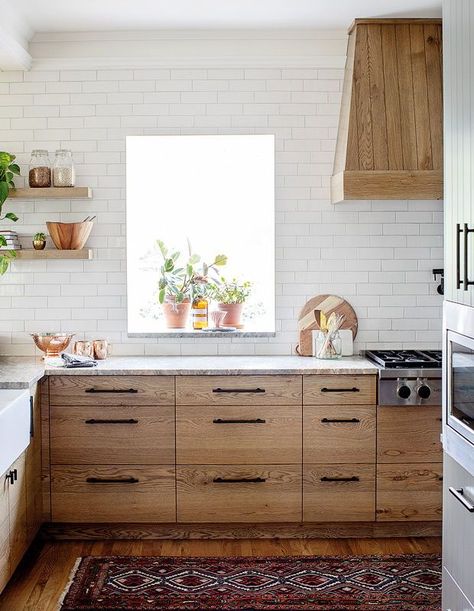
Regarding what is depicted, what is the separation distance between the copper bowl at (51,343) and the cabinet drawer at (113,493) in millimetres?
718

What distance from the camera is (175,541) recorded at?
4.48 m

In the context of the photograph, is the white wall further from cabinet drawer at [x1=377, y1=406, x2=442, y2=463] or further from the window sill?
cabinet drawer at [x1=377, y1=406, x2=442, y2=463]

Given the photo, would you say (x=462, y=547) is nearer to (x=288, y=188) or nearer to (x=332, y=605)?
(x=332, y=605)

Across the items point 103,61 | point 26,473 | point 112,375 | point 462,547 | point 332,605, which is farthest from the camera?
point 103,61

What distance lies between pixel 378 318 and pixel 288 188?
972 mm

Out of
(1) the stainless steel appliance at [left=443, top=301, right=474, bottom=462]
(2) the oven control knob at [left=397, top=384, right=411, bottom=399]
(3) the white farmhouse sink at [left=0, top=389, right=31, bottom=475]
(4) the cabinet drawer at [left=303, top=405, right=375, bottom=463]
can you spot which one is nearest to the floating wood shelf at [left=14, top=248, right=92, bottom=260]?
(3) the white farmhouse sink at [left=0, top=389, right=31, bottom=475]

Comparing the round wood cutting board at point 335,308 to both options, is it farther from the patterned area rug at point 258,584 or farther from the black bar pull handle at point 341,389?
the patterned area rug at point 258,584

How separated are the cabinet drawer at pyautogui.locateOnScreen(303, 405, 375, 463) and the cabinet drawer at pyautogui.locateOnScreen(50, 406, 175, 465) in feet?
2.45

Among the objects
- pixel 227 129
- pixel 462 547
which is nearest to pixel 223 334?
pixel 227 129

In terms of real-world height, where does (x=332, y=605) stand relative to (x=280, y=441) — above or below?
below

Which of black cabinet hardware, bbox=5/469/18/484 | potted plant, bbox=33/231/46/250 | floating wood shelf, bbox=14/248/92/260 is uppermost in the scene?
potted plant, bbox=33/231/46/250

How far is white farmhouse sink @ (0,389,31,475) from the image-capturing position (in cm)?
343

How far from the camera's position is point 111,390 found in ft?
14.5

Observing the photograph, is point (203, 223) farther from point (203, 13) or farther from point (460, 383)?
point (460, 383)
